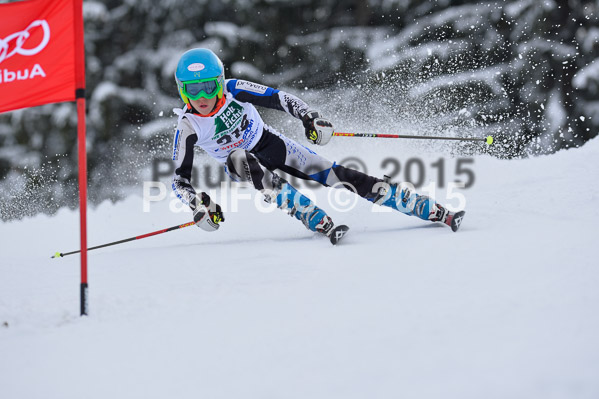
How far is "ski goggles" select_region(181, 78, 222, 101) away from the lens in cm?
385

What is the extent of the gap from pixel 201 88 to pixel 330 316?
204 cm

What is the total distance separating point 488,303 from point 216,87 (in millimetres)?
2365

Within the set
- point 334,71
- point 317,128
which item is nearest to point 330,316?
point 317,128

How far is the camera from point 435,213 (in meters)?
4.07

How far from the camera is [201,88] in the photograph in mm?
3865

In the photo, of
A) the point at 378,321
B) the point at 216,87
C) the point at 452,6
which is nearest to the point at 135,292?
the point at 378,321

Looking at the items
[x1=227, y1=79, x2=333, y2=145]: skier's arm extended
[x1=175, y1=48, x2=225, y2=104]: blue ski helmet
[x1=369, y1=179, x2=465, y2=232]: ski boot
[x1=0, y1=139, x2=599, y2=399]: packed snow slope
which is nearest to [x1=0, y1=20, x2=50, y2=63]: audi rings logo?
[x1=175, y1=48, x2=225, y2=104]: blue ski helmet

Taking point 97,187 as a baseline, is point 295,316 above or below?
below

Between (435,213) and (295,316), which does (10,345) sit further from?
(435,213)

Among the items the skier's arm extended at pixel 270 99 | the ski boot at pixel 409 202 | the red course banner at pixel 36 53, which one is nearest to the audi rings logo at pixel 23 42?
the red course banner at pixel 36 53

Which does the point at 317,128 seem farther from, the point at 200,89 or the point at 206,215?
the point at 206,215

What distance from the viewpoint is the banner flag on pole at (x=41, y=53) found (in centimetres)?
303

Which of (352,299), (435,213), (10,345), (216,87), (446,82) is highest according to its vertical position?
(446,82)

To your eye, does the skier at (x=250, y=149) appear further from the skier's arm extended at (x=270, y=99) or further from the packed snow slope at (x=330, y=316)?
the packed snow slope at (x=330, y=316)
